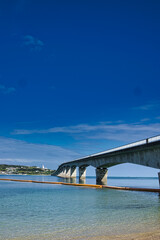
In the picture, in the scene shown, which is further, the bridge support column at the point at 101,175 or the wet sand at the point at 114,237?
the bridge support column at the point at 101,175

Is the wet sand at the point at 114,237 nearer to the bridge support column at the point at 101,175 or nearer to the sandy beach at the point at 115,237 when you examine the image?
the sandy beach at the point at 115,237

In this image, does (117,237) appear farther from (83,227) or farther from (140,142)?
(140,142)

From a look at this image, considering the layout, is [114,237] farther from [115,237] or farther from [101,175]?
[101,175]

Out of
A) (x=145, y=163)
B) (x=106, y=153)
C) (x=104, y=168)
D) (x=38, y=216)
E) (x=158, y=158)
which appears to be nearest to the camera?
(x=38, y=216)

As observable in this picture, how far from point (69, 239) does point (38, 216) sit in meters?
6.10

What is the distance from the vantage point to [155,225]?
38.8ft

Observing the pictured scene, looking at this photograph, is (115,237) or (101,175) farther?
(101,175)

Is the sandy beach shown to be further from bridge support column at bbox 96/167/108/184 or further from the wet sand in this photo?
bridge support column at bbox 96/167/108/184

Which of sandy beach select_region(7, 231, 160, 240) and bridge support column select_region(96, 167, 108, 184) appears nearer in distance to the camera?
sandy beach select_region(7, 231, 160, 240)

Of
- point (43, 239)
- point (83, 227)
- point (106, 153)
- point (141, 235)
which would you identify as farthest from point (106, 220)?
point (106, 153)

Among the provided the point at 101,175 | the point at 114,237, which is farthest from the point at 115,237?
the point at 101,175

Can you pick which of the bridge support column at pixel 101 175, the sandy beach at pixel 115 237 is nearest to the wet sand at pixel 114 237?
the sandy beach at pixel 115 237

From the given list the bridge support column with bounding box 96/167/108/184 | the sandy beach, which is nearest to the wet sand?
the sandy beach

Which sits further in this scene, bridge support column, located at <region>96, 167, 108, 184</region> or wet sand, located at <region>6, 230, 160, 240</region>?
bridge support column, located at <region>96, 167, 108, 184</region>
